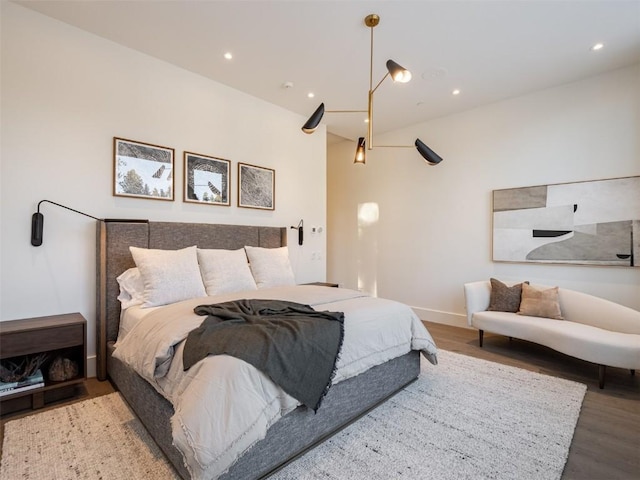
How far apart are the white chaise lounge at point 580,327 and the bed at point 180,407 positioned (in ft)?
4.07

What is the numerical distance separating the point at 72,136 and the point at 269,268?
2145 millimetres

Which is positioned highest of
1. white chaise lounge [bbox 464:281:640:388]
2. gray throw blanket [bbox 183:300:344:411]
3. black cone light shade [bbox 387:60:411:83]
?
black cone light shade [bbox 387:60:411:83]

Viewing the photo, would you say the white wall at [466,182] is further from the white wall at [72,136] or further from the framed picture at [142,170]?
the framed picture at [142,170]

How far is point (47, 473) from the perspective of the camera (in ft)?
5.34

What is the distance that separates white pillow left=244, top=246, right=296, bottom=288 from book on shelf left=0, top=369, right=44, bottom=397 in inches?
72.6

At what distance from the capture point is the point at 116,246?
289 centimetres

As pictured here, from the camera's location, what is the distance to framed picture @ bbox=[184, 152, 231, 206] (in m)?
3.52

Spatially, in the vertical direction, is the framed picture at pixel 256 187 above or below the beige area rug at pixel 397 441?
above

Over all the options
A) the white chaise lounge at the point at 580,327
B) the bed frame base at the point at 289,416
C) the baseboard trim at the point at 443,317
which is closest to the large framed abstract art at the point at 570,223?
the white chaise lounge at the point at 580,327

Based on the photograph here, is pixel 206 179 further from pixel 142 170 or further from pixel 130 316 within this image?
pixel 130 316

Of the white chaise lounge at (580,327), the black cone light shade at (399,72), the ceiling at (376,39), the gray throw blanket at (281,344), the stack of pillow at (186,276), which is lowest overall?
the white chaise lounge at (580,327)

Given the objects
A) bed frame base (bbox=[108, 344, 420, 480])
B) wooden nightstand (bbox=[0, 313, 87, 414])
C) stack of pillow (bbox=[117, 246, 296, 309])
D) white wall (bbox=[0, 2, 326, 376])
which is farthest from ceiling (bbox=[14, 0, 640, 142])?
bed frame base (bbox=[108, 344, 420, 480])

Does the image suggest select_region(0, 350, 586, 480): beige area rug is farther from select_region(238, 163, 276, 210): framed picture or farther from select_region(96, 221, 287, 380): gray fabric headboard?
select_region(238, 163, 276, 210): framed picture

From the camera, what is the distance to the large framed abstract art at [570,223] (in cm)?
336
